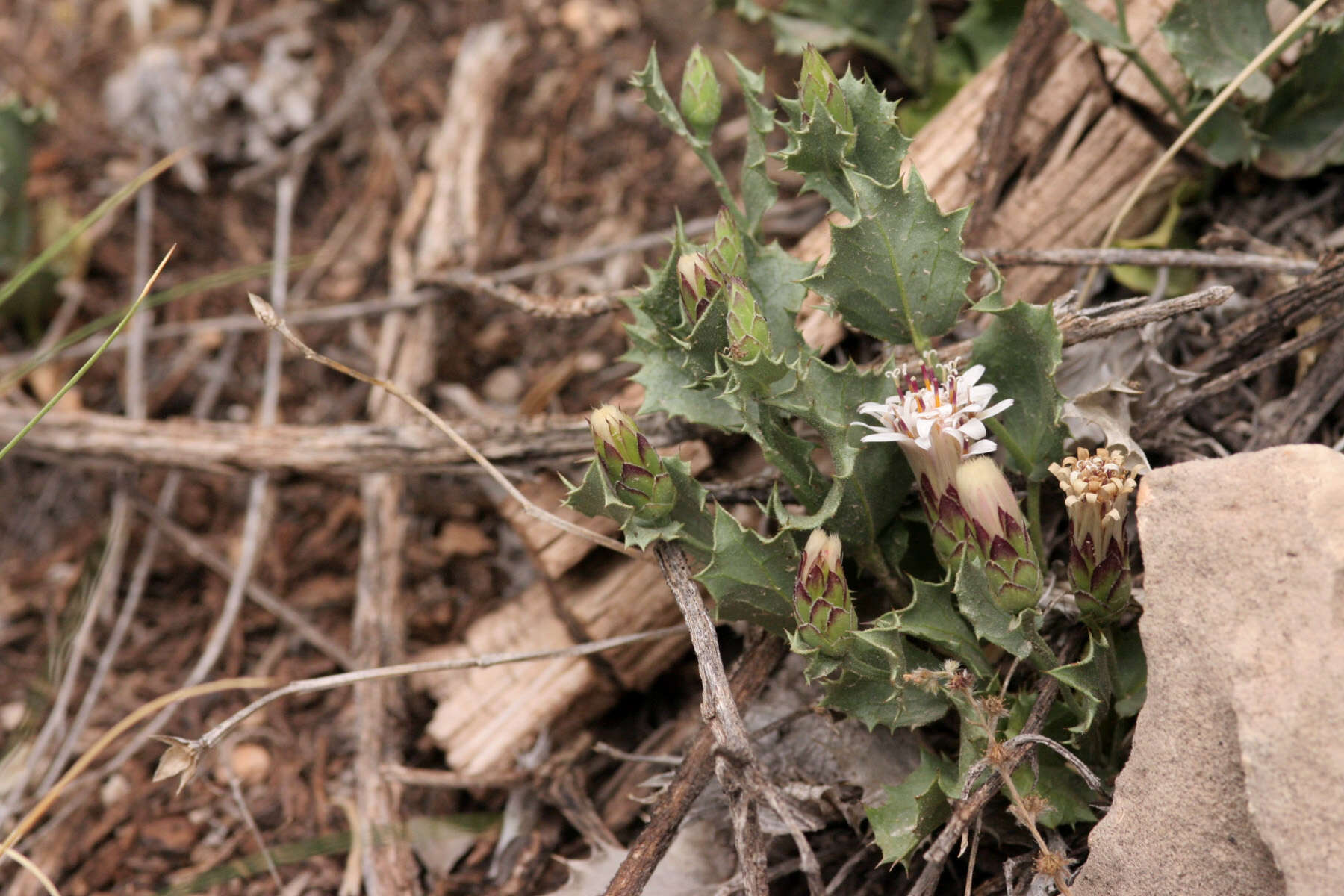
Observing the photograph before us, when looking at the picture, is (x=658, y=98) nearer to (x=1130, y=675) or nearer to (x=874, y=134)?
(x=874, y=134)

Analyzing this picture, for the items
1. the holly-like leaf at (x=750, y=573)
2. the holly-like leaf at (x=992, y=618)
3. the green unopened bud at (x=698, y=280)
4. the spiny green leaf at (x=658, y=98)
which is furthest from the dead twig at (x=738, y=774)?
the spiny green leaf at (x=658, y=98)

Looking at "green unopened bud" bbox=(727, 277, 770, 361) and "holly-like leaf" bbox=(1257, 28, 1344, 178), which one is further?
"holly-like leaf" bbox=(1257, 28, 1344, 178)

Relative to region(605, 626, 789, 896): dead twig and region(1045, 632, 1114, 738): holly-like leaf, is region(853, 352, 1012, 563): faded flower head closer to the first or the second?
region(1045, 632, 1114, 738): holly-like leaf

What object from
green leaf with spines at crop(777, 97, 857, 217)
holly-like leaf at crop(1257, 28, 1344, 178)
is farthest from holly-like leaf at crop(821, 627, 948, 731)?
holly-like leaf at crop(1257, 28, 1344, 178)

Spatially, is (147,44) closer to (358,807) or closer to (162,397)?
(162,397)

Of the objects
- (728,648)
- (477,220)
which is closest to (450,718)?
(728,648)

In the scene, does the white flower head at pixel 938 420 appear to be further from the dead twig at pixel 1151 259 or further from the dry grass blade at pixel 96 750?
the dry grass blade at pixel 96 750
